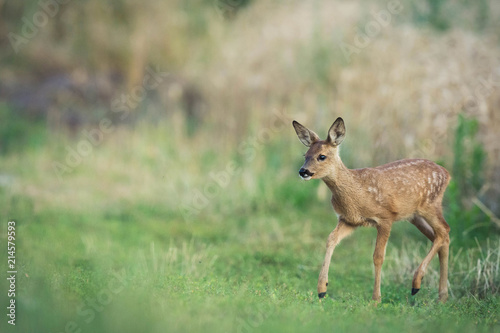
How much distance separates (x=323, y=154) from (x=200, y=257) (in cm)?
253

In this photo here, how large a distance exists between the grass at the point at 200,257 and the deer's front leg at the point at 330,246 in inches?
5.3

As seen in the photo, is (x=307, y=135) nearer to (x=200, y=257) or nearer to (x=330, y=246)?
(x=330, y=246)

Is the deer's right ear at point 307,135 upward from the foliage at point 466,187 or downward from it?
upward

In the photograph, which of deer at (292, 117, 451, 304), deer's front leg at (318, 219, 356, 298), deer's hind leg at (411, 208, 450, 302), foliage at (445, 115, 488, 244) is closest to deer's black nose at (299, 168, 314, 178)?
deer at (292, 117, 451, 304)

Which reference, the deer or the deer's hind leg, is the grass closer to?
the deer's hind leg

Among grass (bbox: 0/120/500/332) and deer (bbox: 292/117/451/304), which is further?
deer (bbox: 292/117/451/304)

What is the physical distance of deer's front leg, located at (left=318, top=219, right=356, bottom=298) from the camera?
23.7ft

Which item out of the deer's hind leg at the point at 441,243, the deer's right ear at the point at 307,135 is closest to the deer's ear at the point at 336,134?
the deer's right ear at the point at 307,135

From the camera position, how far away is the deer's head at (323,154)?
7164 millimetres

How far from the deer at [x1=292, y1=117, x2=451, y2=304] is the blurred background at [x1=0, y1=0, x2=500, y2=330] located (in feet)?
3.24

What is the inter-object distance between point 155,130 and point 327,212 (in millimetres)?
5374

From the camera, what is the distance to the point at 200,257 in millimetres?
8930

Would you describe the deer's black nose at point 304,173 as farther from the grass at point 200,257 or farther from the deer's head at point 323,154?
the grass at point 200,257

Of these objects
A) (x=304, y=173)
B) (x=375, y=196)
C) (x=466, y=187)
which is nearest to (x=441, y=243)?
(x=375, y=196)
